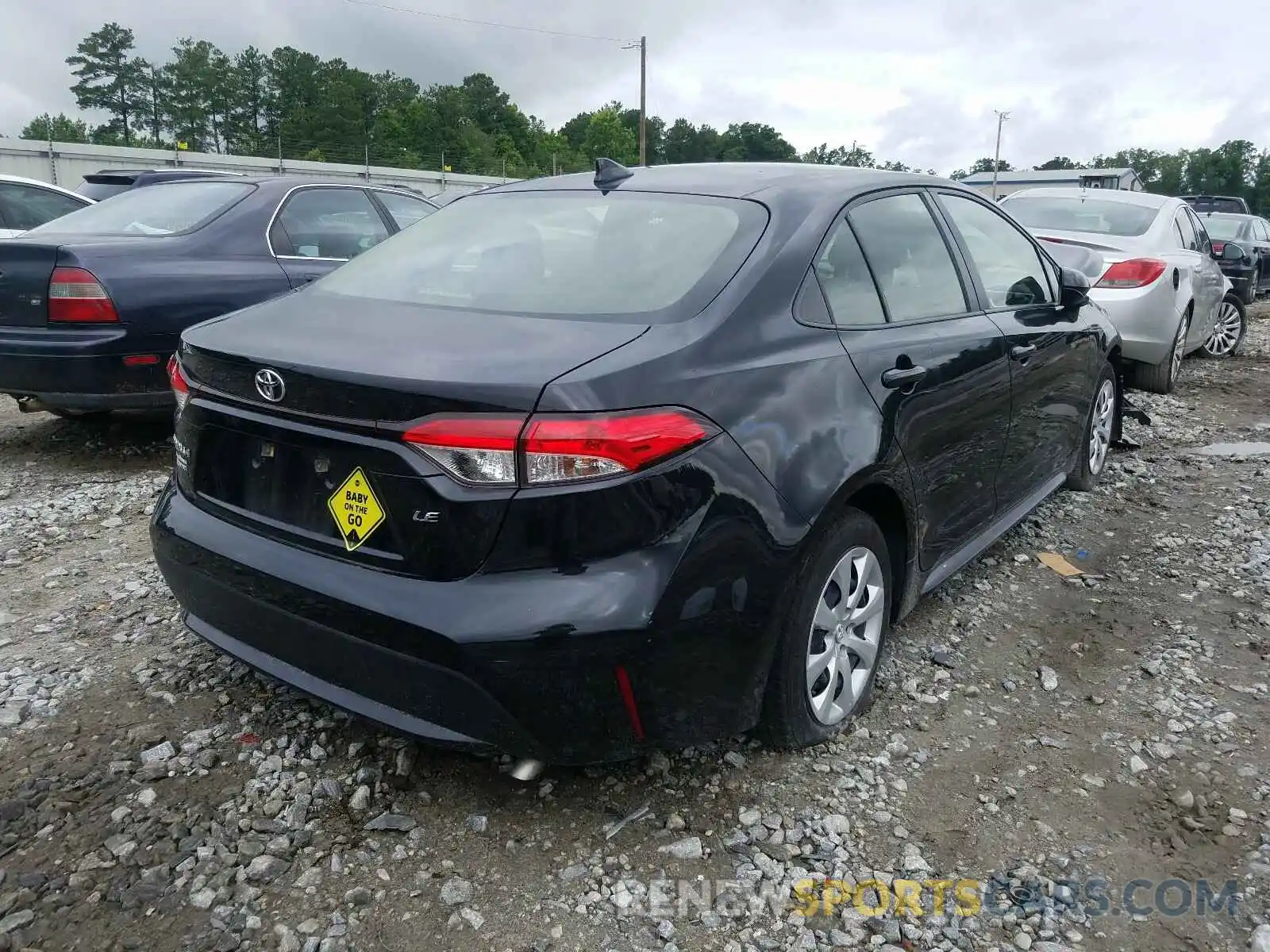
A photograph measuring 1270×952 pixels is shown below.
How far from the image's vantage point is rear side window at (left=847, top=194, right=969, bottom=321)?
2928 millimetres

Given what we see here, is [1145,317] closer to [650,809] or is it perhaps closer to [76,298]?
[650,809]

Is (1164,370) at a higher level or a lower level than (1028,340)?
lower

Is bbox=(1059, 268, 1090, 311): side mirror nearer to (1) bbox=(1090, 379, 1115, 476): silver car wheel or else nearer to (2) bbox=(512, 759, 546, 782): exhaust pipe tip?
(1) bbox=(1090, 379, 1115, 476): silver car wheel

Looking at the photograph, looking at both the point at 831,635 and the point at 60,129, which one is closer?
the point at 831,635

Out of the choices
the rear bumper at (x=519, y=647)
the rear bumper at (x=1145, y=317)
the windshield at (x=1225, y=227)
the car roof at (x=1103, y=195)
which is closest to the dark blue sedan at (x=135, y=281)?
the rear bumper at (x=519, y=647)

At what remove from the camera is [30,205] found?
28.6 ft

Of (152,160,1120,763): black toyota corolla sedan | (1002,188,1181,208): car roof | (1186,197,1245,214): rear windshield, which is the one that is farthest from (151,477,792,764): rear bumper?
(1186,197,1245,214): rear windshield

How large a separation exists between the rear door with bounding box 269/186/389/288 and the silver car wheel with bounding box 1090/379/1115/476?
4.00 m

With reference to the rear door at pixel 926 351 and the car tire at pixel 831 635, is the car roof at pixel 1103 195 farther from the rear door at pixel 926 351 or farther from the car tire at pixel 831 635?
the car tire at pixel 831 635

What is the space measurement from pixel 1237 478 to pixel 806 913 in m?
4.71

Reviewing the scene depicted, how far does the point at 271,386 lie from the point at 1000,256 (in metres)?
2.92

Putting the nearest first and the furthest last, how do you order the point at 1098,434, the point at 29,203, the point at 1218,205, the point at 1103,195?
the point at 1098,434 → the point at 1103,195 → the point at 29,203 → the point at 1218,205

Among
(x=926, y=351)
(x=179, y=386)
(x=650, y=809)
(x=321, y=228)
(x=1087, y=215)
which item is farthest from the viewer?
(x=1087, y=215)

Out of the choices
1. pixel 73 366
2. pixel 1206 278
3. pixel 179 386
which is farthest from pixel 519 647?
pixel 1206 278
